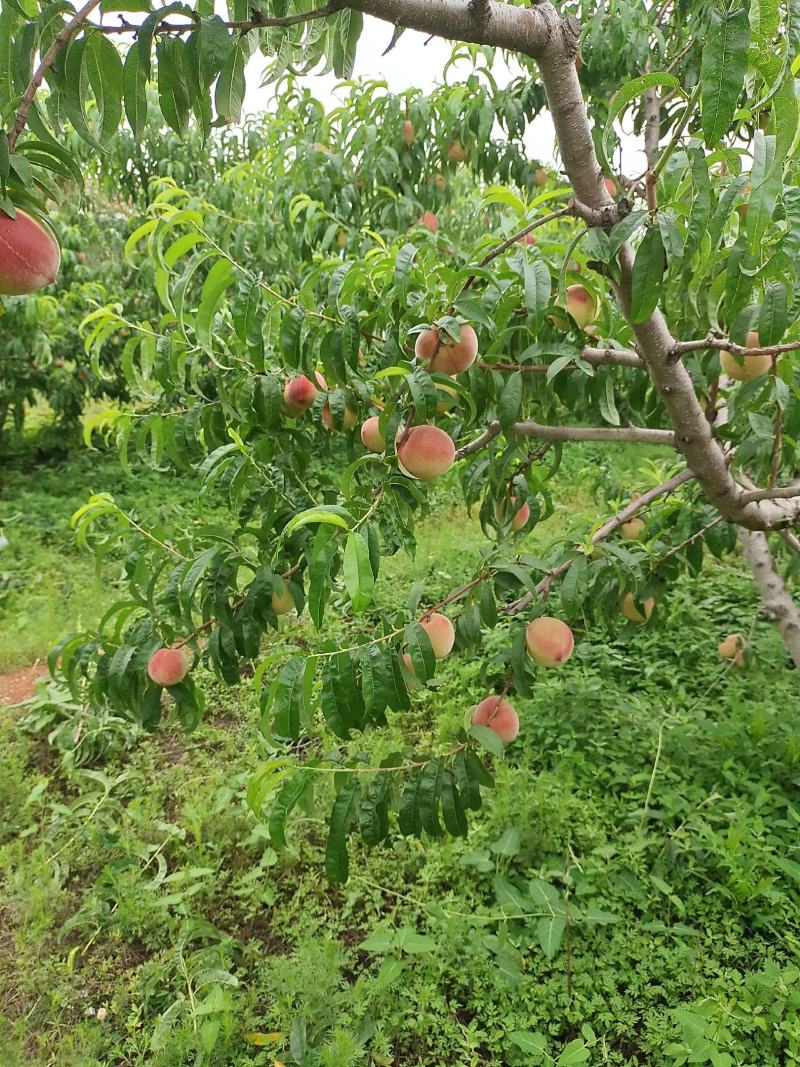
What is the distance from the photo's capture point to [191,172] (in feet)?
16.6

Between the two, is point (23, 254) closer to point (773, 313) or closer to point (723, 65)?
point (723, 65)

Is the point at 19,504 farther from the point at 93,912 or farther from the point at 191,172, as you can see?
the point at 93,912

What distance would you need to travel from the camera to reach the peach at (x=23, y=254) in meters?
0.73

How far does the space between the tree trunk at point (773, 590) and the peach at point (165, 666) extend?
1.87 m

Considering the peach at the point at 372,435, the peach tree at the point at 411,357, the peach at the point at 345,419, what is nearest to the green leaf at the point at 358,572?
the peach tree at the point at 411,357

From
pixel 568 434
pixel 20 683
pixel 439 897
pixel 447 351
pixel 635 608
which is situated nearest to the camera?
pixel 447 351

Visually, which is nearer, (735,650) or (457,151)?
(735,650)

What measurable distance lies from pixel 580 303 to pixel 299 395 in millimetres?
594

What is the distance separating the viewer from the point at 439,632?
4.51 feet

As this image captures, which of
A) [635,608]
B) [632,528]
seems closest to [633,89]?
[635,608]

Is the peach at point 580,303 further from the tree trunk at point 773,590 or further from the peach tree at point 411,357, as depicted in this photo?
the tree trunk at point 773,590

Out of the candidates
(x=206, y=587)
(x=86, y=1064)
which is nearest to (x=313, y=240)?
(x=206, y=587)

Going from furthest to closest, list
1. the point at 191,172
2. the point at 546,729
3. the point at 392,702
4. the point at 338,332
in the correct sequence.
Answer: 1. the point at 191,172
2. the point at 546,729
3. the point at 338,332
4. the point at 392,702

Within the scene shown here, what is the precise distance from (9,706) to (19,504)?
2.60 m
